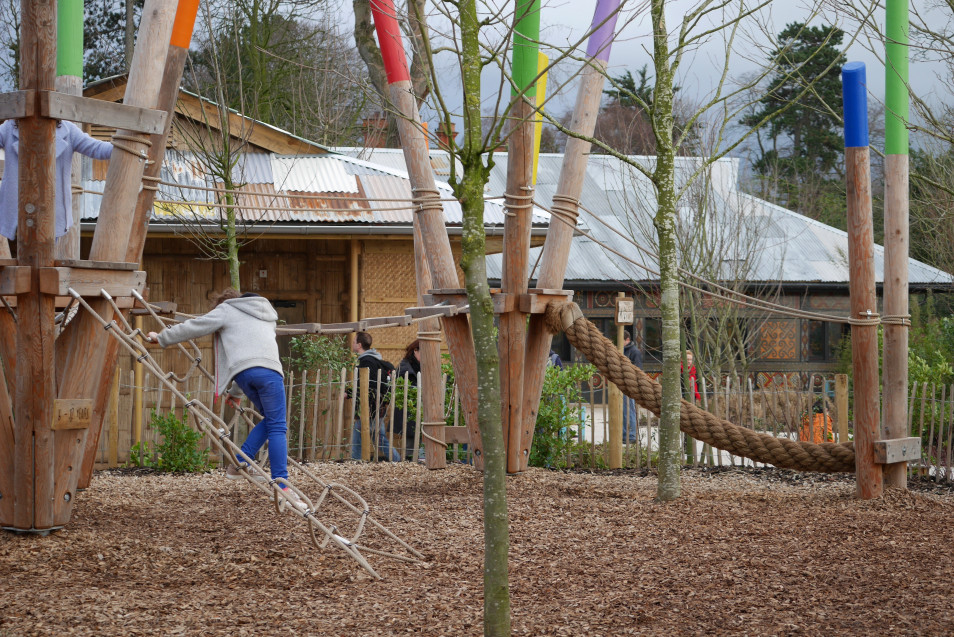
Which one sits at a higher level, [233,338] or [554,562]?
[233,338]

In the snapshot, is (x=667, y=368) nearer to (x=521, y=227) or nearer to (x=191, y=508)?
(x=521, y=227)

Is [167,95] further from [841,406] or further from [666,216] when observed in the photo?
[841,406]

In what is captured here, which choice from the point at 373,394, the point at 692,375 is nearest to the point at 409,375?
the point at 373,394

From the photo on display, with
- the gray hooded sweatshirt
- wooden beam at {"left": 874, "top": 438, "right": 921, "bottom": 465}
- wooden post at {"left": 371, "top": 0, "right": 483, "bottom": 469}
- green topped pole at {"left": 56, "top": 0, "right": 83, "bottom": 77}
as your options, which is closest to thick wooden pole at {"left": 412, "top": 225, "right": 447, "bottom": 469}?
wooden post at {"left": 371, "top": 0, "right": 483, "bottom": 469}

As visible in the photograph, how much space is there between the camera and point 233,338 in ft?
18.7

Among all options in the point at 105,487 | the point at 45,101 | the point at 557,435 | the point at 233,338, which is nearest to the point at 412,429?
the point at 557,435

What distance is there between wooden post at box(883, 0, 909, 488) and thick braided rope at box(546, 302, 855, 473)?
1.23ft

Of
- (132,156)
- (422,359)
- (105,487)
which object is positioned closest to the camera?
(132,156)

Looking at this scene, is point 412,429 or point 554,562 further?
point 412,429

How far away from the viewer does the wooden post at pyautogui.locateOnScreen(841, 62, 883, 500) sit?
6277mm

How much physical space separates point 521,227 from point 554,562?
8.56 ft

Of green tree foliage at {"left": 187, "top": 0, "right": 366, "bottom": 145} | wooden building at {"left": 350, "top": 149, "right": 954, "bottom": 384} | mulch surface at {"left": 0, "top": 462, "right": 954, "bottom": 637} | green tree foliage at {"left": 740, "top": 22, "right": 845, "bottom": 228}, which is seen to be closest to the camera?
mulch surface at {"left": 0, "top": 462, "right": 954, "bottom": 637}

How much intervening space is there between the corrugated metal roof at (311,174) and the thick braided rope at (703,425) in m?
6.30

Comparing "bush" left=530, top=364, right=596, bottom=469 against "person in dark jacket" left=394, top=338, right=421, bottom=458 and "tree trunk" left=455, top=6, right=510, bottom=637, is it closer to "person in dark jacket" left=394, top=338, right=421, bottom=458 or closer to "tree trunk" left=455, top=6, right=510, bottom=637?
"person in dark jacket" left=394, top=338, right=421, bottom=458
